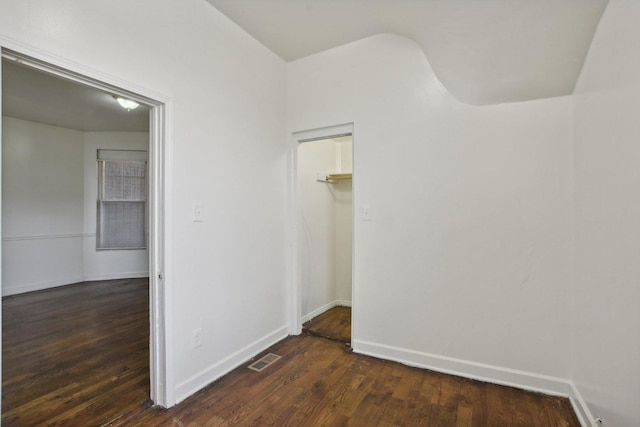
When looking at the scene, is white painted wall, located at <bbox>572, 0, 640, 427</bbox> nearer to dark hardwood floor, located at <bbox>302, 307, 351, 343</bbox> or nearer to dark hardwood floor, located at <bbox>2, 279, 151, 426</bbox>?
dark hardwood floor, located at <bbox>302, 307, 351, 343</bbox>

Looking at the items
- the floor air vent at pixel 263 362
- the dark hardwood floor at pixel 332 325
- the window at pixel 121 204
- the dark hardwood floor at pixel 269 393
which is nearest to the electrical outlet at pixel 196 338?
the dark hardwood floor at pixel 269 393

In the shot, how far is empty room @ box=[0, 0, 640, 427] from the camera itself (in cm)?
158

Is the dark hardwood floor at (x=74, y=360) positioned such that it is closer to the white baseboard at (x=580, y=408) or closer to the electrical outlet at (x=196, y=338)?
the electrical outlet at (x=196, y=338)

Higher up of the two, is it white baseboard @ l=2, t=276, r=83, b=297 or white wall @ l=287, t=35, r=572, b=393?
white wall @ l=287, t=35, r=572, b=393

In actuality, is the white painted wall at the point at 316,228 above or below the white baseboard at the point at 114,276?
above

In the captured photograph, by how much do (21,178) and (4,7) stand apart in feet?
15.8

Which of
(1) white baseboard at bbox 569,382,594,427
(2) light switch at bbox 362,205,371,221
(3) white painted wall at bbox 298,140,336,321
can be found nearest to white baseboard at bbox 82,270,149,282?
(3) white painted wall at bbox 298,140,336,321

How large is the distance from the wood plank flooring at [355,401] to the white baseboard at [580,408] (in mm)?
38

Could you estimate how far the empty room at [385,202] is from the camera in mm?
1581

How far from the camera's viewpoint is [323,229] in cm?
385

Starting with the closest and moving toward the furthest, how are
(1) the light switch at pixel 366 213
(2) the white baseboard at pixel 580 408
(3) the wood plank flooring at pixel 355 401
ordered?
(2) the white baseboard at pixel 580 408, (3) the wood plank flooring at pixel 355 401, (1) the light switch at pixel 366 213

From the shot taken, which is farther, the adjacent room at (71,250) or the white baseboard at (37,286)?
the white baseboard at (37,286)

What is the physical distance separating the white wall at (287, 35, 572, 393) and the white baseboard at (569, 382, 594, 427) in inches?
3.3

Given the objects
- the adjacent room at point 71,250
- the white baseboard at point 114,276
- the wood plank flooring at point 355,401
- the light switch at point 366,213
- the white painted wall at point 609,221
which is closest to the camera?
the white painted wall at point 609,221
